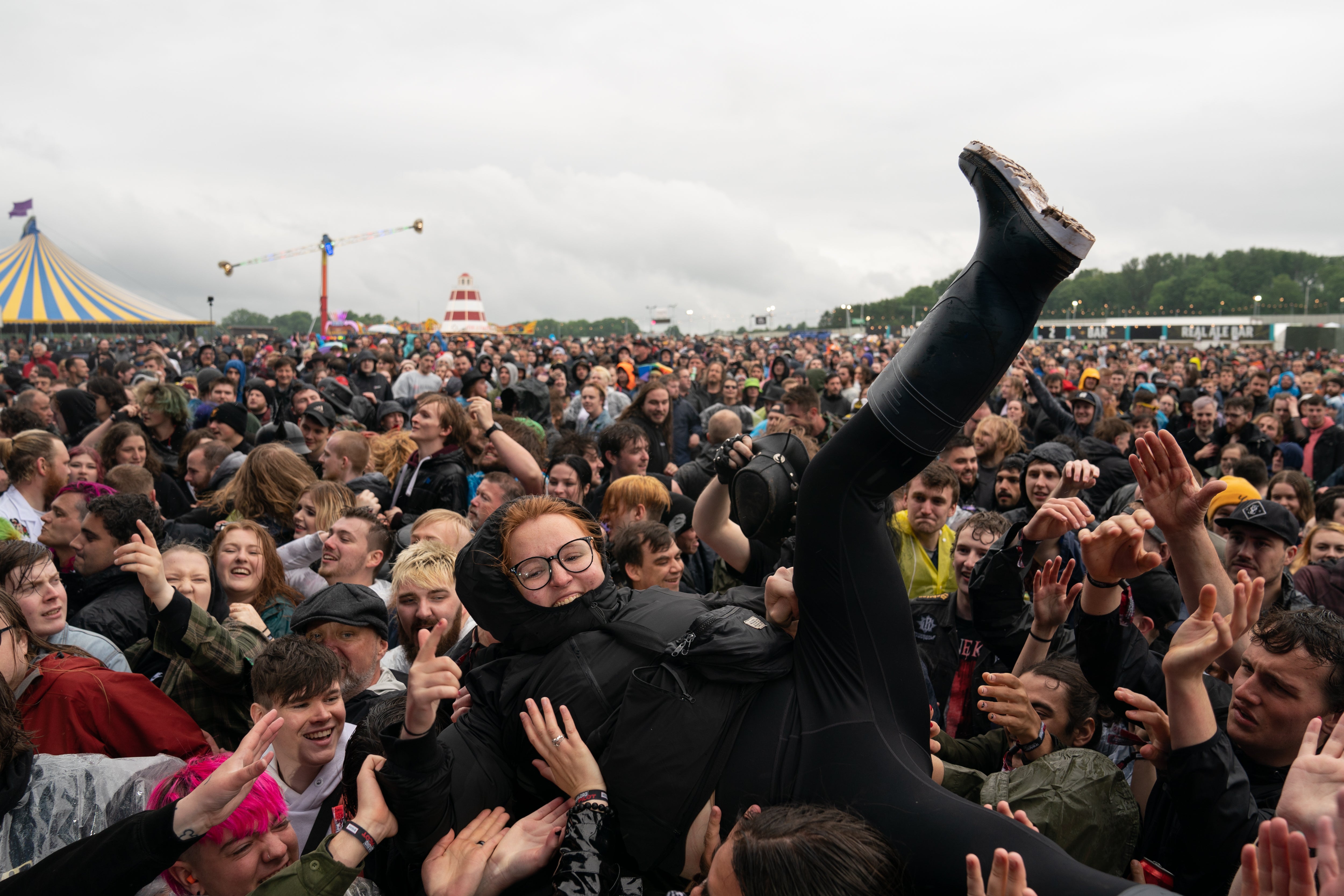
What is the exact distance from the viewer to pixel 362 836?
6.70 ft

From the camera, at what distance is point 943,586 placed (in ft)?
14.8

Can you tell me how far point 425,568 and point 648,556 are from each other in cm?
105

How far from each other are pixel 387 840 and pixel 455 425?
12.7 feet

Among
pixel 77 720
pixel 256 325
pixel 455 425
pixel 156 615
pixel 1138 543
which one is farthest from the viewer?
pixel 256 325

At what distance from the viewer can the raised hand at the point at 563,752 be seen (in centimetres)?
211

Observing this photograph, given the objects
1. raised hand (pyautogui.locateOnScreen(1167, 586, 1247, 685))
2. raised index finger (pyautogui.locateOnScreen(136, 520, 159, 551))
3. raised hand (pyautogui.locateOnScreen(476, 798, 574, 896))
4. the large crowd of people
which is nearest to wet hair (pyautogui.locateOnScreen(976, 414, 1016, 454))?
the large crowd of people

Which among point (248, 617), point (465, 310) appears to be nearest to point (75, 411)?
point (248, 617)

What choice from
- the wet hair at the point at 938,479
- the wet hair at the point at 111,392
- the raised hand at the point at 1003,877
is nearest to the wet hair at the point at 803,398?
the wet hair at the point at 938,479

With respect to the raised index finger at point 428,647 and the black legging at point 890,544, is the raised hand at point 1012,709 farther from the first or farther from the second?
the raised index finger at point 428,647

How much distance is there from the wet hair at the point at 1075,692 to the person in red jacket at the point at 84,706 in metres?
2.92

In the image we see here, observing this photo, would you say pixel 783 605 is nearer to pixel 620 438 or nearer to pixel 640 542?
pixel 640 542

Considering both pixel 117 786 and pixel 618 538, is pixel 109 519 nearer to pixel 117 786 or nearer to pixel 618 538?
pixel 117 786

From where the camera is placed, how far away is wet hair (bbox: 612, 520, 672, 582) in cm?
401

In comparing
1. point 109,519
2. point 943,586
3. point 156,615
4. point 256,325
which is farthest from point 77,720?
point 256,325
